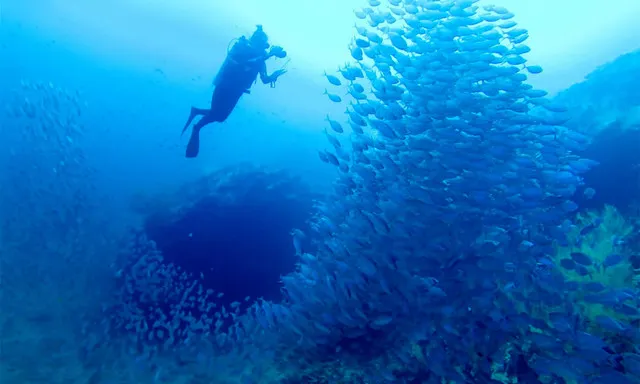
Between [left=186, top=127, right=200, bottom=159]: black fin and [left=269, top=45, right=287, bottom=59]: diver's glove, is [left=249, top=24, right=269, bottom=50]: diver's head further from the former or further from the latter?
[left=186, top=127, right=200, bottom=159]: black fin

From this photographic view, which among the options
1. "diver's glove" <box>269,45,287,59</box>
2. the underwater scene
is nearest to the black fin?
the underwater scene

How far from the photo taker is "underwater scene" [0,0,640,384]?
5848 mm

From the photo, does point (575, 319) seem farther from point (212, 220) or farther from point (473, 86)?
point (212, 220)

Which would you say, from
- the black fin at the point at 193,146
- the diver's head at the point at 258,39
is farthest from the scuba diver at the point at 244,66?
the black fin at the point at 193,146

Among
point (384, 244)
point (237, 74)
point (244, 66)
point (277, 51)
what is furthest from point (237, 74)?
point (384, 244)

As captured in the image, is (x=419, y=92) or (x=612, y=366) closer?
(x=612, y=366)

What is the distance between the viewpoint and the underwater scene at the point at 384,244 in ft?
19.2

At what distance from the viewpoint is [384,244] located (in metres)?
6.16

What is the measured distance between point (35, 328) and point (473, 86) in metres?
11.2

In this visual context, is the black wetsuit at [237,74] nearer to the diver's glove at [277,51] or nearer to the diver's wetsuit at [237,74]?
the diver's wetsuit at [237,74]

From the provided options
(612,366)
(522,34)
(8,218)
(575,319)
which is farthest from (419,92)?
(8,218)

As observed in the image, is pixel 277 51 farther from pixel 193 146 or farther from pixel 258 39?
pixel 193 146

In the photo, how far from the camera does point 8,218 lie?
41.0 ft

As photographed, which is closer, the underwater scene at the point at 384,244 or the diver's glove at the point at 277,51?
the underwater scene at the point at 384,244
